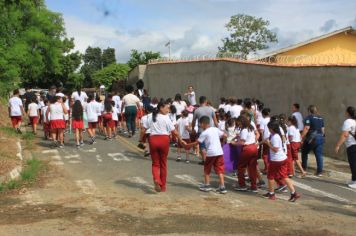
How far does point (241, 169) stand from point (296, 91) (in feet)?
25.2

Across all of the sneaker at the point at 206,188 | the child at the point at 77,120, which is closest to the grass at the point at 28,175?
the child at the point at 77,120

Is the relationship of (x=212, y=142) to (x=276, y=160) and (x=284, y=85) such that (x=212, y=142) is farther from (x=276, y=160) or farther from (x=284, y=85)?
(x=284, y=85)

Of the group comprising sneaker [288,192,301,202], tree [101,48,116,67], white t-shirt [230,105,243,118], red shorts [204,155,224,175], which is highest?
tree [101,48,116,67]

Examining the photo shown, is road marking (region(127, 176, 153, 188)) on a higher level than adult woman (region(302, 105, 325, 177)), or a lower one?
lower

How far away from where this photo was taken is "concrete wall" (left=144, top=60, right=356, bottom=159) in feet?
50.9

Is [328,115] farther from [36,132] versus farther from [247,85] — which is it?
[36,132]

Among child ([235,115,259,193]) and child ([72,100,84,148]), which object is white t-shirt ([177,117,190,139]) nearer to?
child ([72,100,84,148])

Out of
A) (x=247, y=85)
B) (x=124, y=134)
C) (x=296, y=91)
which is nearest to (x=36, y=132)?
(x=124, y=134)

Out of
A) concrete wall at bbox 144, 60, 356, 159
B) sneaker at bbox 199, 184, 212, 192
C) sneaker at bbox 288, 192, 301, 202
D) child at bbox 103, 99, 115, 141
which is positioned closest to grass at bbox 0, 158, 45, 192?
sneaker at bbox 199, 184, 212, 192

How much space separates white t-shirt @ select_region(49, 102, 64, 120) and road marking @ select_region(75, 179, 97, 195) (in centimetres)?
531

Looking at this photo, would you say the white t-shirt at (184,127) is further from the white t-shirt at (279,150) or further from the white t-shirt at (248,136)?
the white t-shirt at (279,150)

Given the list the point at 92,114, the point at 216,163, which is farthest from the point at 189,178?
the point at 92,114

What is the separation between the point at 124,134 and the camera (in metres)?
20.2

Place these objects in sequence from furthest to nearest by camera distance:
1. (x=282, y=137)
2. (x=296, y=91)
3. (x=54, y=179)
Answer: (x=296, y=91)
(x=54, y=179)
(x=282, y=137)
